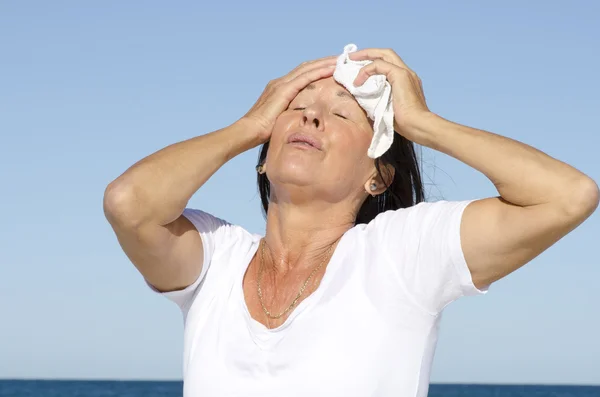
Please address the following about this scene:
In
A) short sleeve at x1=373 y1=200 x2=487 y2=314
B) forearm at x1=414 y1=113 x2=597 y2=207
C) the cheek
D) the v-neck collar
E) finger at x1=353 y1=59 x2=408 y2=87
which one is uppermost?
finger at x1=353 y1=59 x2=408 y2=87

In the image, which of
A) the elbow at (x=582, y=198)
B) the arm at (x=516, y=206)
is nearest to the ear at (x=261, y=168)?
the arm at (x=516, y=206)

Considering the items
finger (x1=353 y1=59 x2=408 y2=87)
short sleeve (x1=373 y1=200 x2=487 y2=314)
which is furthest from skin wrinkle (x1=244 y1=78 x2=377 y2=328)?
short sleeve (x1=373 y1=200 x2=487 y2=314)

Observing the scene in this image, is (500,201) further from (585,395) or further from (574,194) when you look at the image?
(585,395)

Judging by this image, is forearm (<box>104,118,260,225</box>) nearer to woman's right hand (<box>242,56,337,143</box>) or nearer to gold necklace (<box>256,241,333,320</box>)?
woman's right hand (<box>242,56,337,143</box>)

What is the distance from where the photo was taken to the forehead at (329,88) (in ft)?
13.2

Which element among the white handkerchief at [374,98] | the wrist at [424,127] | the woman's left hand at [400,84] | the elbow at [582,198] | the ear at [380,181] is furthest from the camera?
the ear at [380,181]

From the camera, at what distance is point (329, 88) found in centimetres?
406

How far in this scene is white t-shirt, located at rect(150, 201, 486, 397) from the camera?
11.4ft

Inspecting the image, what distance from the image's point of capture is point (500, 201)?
3.47 meters

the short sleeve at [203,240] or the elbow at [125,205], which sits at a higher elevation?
the elbow at [125,205]

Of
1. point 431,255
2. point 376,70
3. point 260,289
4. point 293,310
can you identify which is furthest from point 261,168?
point 431,255

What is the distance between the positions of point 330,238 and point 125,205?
32.8 inches

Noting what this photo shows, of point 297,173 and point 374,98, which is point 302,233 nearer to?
point 297,173

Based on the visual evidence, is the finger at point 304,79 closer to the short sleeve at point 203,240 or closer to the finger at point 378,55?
the finger at point 378,55
